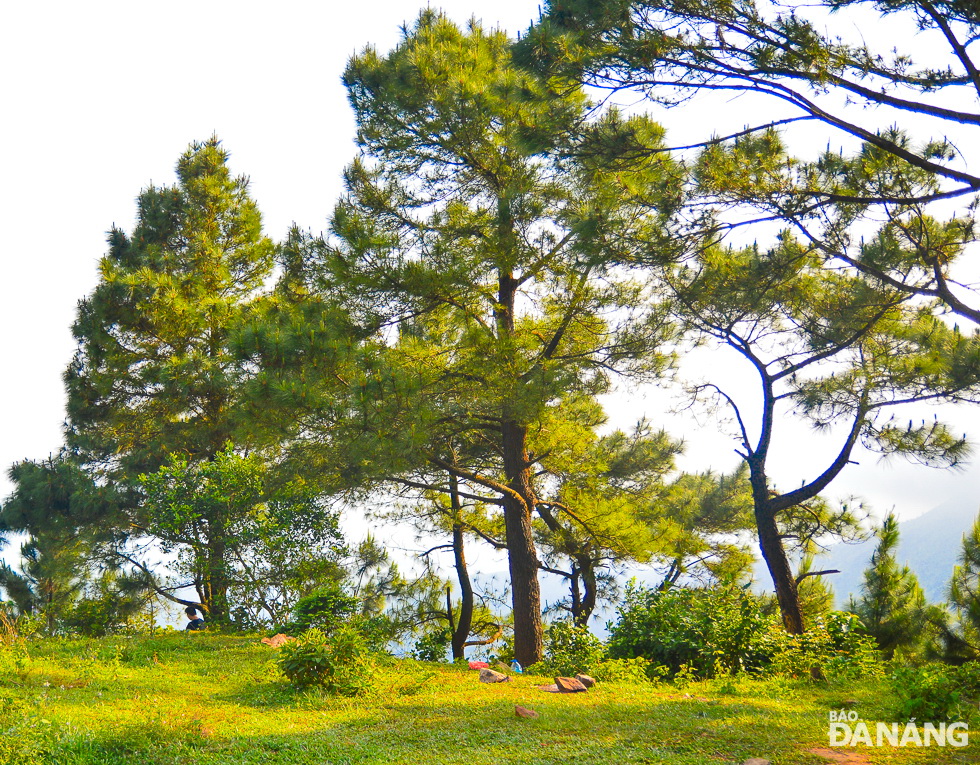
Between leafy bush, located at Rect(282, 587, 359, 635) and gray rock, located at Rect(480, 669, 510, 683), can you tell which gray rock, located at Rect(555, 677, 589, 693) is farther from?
leafy bush, located at Rect(282, 587, 359, 635)

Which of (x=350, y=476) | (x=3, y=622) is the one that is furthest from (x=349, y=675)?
(x=3, y=622)

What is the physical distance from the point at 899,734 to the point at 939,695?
0.44 metres

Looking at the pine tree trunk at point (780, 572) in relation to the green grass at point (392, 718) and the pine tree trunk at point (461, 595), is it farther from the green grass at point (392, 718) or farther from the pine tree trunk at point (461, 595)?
the pine tree trunk at point (461, 595)

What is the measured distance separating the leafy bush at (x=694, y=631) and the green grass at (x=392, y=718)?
1.97ft

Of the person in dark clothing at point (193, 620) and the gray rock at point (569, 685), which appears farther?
the person in dark clothing at point (193, 620)

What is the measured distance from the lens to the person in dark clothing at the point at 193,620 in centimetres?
1293

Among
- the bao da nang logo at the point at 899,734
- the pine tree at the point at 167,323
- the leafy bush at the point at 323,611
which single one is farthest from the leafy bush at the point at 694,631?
the pine tree at the point at 167,323

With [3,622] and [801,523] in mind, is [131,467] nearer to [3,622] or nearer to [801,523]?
[3,622]

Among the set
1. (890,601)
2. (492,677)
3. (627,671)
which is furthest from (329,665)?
(890,601)

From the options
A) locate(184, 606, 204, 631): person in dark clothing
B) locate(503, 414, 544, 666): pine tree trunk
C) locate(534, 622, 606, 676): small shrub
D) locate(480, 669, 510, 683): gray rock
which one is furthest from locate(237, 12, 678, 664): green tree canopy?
locate(184, 606, 204, 631): person in dark clothing

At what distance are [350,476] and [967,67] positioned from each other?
341 inches

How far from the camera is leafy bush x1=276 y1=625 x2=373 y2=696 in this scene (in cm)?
700

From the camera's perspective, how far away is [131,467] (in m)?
15.6

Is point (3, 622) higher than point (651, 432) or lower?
lower
